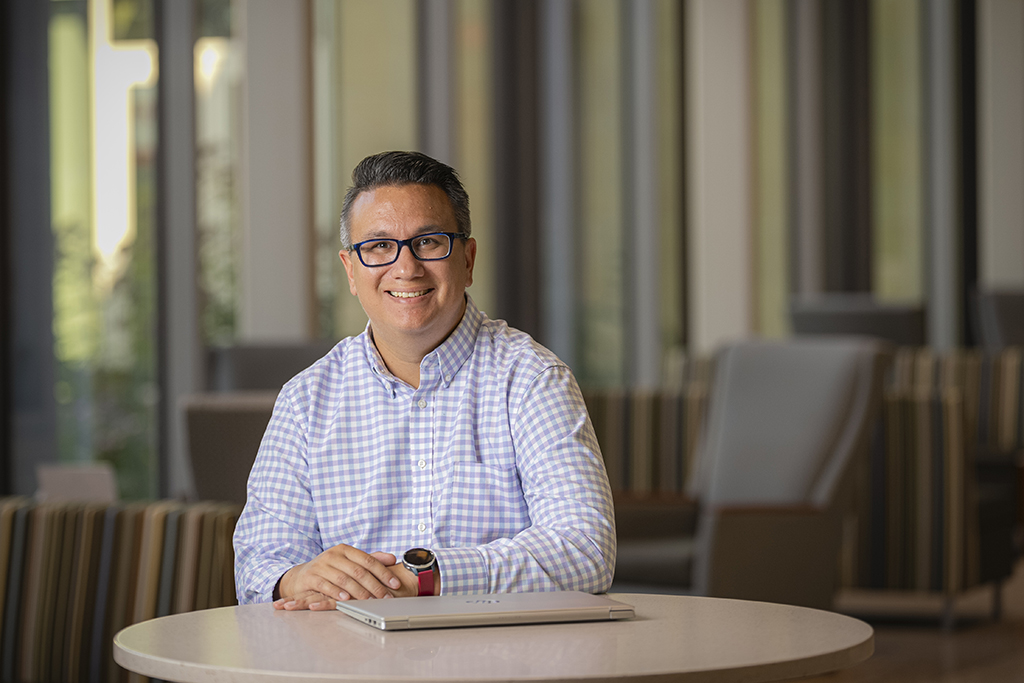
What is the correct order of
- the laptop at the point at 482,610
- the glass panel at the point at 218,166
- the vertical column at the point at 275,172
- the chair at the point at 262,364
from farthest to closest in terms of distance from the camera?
the vertical column at the point at 275,172, the glass panel at the point at 218,166, the chair at the point at 262,364, the laptop at the point at 482,610

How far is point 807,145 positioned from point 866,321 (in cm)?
316

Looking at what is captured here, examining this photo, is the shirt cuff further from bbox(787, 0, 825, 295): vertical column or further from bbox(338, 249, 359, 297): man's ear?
bbox(787, 0, 825, 295): vertical column

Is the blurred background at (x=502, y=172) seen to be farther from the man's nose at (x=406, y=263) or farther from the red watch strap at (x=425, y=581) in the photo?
the red watch strap at (x=425, y=581)

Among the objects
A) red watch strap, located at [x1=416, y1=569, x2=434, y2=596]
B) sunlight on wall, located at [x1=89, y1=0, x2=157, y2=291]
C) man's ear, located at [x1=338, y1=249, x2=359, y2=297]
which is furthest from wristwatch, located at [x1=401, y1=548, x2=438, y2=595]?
sunlight on wall, located at [x1=89, y1=0, x2=157, y2=291]

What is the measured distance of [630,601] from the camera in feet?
5.39

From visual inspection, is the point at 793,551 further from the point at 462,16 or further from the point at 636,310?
the point at 636,310

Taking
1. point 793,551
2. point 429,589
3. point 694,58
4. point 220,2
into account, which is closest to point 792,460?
point 793,551

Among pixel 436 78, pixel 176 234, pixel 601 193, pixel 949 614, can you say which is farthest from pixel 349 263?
pixel 601 193

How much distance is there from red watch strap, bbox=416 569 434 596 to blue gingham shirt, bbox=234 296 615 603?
15cm

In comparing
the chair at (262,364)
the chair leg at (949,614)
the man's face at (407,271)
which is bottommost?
the chair leg at (949,614)

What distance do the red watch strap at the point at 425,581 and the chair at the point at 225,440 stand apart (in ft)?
2.99

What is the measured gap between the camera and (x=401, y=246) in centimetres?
188

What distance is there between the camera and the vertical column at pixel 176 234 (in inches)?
181

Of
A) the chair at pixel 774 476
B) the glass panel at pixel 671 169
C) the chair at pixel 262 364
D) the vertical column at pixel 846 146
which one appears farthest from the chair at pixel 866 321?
the vertical column at pixel 846 146
